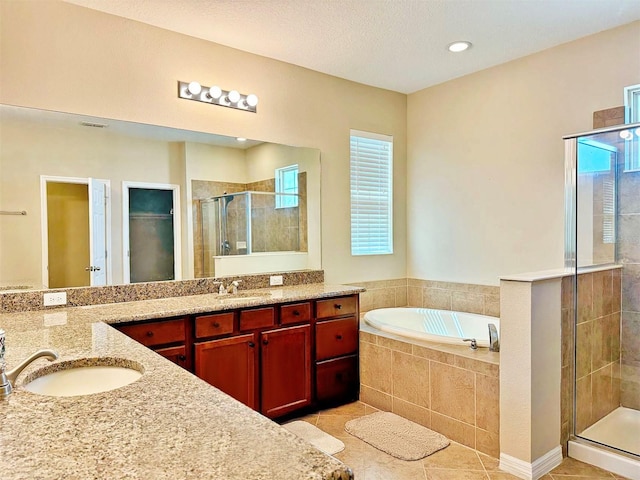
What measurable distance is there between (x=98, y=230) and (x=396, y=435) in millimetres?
2327

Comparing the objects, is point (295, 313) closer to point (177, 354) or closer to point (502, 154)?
point (177, 354)

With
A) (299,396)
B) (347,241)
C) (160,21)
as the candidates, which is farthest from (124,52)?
(299,396)

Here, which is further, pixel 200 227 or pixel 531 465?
pixel 200 227

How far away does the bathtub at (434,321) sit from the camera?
3533 millimetres

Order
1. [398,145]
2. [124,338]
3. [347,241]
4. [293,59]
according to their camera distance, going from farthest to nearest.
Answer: [398,145]
[347,241]
[293,59]
[124,338]

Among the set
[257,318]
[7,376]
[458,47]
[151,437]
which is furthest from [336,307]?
[151,437]

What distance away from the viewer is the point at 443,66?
364cm

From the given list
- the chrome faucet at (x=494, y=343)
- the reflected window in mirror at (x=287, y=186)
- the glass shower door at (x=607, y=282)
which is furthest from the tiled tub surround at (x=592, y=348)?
the reflected window in mirror at (x=287, y=186)

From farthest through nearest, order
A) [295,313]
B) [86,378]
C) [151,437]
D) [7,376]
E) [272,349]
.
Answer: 1. [295,313]
2. [272,349]
3. [86,378]
4. [7,376]
5. [151,437]

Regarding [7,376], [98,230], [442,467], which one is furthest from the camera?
[98,230]

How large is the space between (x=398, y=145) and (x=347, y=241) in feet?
3.86

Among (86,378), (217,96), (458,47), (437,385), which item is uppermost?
(458,47)

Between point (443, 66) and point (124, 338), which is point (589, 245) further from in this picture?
point (124, 338)

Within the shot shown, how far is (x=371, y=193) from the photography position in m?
4.18
